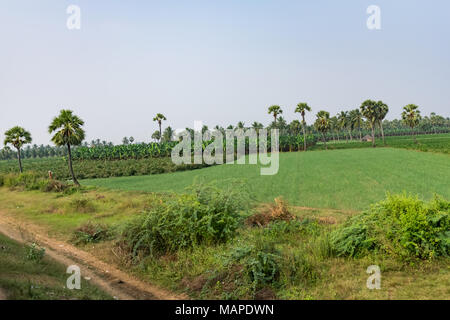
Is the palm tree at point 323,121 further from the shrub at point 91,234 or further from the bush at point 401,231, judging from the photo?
the bush at point 401,231

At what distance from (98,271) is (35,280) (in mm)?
2186

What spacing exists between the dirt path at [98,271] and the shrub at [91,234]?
0.44 metres

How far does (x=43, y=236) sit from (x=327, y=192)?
16.3 meters

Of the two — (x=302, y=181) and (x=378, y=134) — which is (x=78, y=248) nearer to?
(x=302, y=181)

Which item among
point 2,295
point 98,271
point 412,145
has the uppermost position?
point 412,145

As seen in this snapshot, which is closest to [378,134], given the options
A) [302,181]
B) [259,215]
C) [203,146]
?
[203,146]

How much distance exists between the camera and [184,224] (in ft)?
31.9

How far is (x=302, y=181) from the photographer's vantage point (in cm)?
2652

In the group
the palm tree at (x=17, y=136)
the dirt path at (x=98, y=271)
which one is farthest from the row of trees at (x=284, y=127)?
the dirt path at (x=98, y=271)

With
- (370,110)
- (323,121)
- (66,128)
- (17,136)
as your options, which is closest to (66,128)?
(66,128)

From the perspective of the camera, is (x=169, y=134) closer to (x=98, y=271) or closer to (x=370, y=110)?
(x=370, y=110)

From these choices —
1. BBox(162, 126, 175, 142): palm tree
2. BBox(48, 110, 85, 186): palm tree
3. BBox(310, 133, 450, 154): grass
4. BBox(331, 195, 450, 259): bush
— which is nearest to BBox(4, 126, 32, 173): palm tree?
BBox(48, 110, 85, 186): palm tree
